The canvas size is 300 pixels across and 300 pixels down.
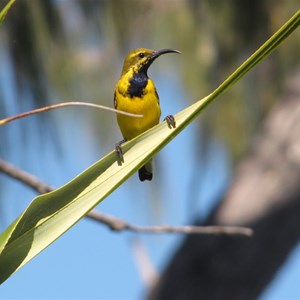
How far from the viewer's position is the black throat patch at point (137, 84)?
60.4 inches

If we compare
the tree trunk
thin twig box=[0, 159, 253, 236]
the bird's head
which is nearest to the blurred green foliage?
the tree trunk

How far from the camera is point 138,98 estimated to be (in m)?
1.52

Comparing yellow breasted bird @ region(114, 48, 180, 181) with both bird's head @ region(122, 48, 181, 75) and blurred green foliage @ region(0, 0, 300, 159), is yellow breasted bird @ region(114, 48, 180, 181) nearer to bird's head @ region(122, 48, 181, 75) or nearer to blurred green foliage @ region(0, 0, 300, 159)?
bird's head @ region(122, 48, 181, 75)

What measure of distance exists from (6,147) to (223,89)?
1590 mm

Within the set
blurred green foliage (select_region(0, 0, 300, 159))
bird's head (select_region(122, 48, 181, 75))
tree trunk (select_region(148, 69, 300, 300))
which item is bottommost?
tree trunk (select_region(148, 69, 300, 300))

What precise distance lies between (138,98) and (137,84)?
58 millimetres

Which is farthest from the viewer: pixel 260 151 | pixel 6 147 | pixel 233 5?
pixel 233 5

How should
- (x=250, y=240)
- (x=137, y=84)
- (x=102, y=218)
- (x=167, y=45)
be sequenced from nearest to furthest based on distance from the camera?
(x=102, y=218), (x=137, y=84), (x=250, y=240), (x=167, y=45)

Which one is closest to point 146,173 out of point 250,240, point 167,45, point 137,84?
point 137,84

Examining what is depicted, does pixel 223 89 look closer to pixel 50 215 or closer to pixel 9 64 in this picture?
pixel 50 215

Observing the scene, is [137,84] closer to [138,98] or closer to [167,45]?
[138,98]

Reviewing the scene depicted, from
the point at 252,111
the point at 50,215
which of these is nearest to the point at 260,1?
the point at 252,111

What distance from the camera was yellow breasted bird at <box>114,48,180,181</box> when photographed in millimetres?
1490

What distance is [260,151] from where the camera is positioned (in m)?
2.70
